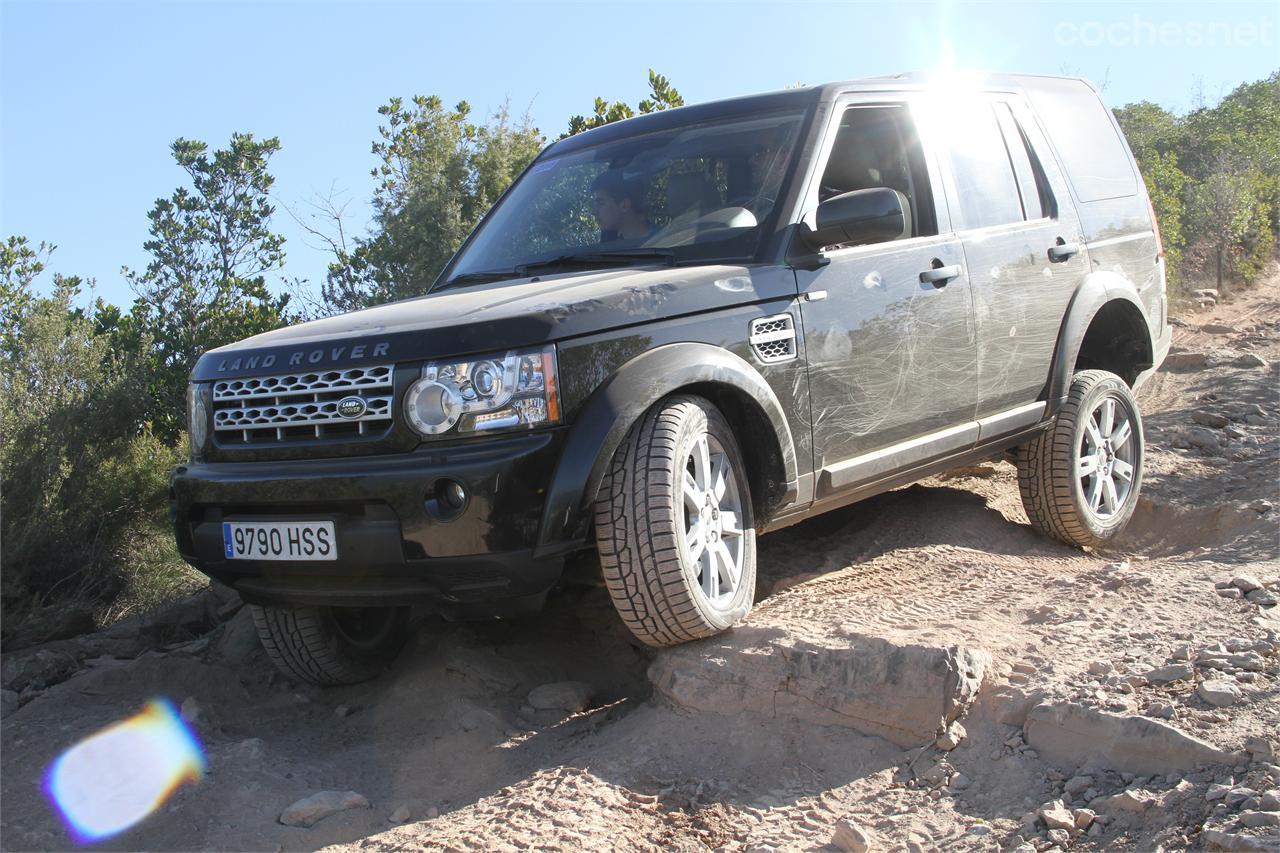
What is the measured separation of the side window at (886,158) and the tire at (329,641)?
2403 millimetres

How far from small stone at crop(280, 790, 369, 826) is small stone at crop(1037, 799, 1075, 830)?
180 centimetres

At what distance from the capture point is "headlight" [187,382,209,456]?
364cm

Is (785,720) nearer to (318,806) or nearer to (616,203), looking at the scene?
(318,806)

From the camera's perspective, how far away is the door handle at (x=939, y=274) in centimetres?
432

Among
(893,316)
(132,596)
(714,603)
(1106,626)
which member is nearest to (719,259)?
(893,316)

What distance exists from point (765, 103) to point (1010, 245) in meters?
1.21

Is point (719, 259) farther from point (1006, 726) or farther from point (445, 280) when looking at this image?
point (1006, 726)

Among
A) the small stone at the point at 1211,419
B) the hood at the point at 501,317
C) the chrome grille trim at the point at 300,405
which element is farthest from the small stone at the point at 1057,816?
the small stone at the point at 1211,419

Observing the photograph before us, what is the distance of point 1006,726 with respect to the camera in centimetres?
316

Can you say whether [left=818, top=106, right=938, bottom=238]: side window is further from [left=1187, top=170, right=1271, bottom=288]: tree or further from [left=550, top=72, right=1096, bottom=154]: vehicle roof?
[left=1187, top=170, right=1271, bottom=288]: tree

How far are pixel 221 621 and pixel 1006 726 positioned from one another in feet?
11.9

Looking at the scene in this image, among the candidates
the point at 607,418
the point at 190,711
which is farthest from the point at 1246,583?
the point at 190,711

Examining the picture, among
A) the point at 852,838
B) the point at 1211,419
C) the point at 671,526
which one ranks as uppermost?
the point at 671,526

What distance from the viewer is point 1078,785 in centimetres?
286
